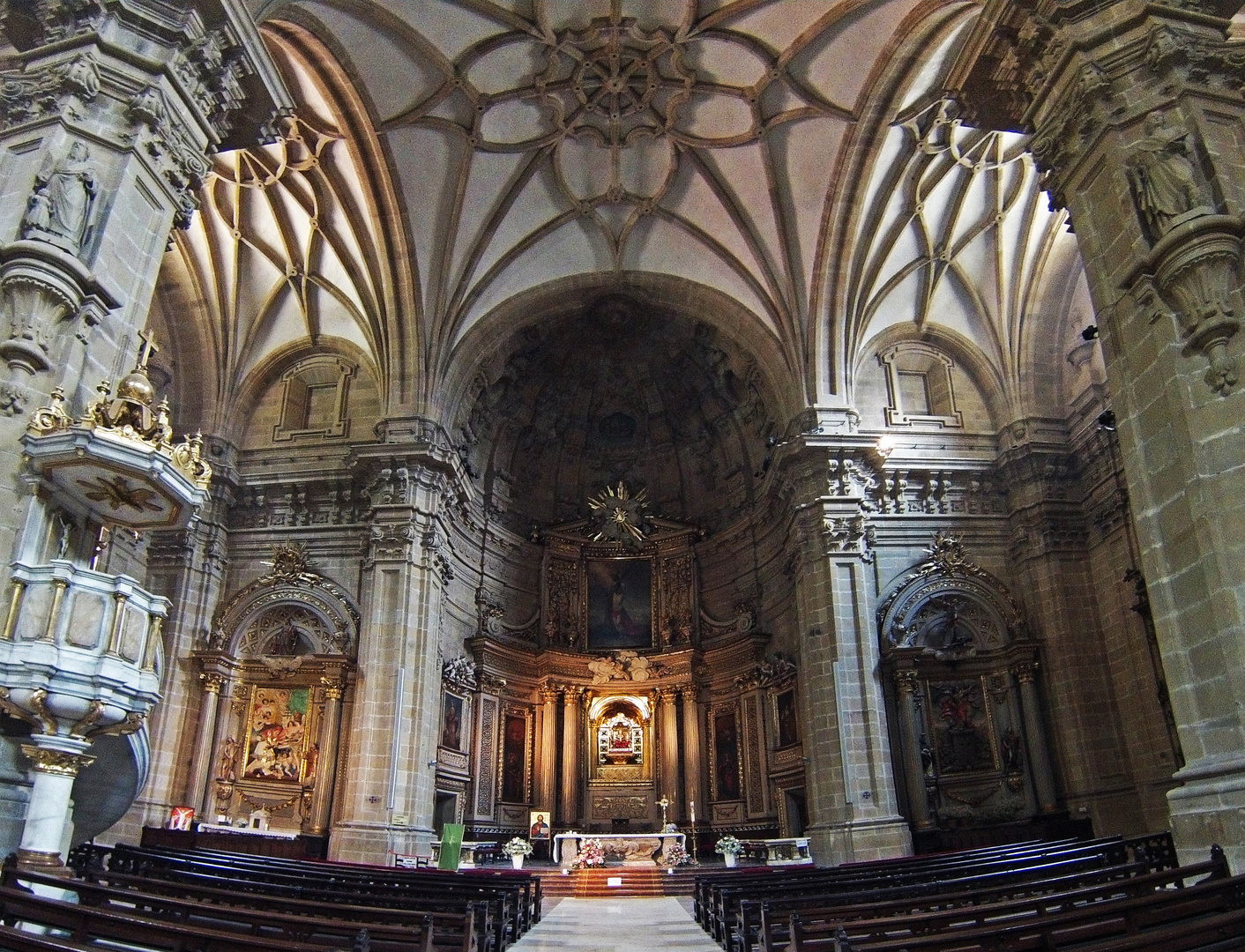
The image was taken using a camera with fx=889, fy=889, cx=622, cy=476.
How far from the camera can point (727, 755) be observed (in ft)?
69.7

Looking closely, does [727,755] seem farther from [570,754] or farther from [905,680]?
[905,680]

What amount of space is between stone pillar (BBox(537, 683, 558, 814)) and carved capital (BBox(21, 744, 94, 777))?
1571 centimetres

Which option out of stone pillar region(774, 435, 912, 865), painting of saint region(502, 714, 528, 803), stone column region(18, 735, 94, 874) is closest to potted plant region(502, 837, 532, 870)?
painting of saint region(502, 714, 528, 803)

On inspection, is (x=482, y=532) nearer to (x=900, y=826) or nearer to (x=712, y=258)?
(x=712, y=258)

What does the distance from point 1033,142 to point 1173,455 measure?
3.65 m

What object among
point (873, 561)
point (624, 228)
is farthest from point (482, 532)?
point (873, 561)

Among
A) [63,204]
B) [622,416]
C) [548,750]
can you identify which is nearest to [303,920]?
[63,204]

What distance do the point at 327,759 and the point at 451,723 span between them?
9.17ft

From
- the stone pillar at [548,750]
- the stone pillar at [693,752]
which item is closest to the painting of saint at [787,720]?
the stone pillar at [693,752]

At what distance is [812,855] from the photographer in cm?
1641

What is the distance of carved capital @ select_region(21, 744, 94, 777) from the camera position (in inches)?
260

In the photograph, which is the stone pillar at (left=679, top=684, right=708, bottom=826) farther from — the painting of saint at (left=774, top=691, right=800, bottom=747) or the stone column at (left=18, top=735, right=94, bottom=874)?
the stone column at (left=18, top=735, right=94, bottom=874)

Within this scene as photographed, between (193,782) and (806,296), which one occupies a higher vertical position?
(806,296)

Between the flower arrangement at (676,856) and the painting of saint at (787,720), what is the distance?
124 inches
